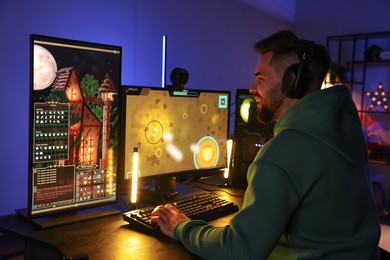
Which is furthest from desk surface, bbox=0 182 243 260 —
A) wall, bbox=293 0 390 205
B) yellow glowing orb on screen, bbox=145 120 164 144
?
wall, bbox=293 0 390 205

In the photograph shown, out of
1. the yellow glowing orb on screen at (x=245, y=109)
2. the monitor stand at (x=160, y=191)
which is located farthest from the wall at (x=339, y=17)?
the monitor stand at (x=160, y=191)

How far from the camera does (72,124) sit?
56.4 inches

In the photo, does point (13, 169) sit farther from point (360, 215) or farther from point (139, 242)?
point (360, 215)

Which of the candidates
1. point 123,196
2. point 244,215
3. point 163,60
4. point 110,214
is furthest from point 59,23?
point 244,215

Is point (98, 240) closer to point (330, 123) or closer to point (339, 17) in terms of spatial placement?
point (330, 123)

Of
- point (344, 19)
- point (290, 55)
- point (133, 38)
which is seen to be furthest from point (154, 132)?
point (344, 19)

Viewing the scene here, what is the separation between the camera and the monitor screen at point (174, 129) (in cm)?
160

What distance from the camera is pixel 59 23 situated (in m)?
2.89

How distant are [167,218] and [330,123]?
2.01 ft

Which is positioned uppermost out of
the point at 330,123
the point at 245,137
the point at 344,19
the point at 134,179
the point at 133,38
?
the point at 344,19

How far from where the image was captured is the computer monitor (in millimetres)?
1597

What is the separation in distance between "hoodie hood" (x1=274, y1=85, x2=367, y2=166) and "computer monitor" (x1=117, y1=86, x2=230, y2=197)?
675 mm

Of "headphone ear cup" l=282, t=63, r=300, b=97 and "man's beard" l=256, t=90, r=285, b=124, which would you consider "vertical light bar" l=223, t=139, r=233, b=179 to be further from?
"headphone ear cup" l=282, t=63, r=300, b=97

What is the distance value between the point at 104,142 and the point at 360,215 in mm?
918
